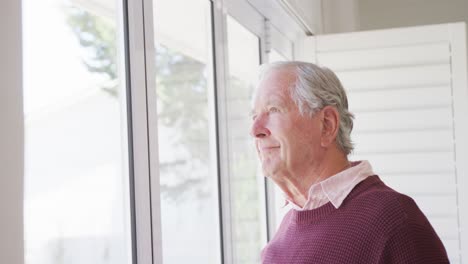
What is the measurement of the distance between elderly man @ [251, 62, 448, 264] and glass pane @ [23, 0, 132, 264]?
309 millimetres

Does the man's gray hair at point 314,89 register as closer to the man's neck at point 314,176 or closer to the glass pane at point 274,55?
the man's neck at point 314,176

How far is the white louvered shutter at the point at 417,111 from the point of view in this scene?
303 cm

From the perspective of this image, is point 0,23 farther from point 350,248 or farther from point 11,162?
point 350,248

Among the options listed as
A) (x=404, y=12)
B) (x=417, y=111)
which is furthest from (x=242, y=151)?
(x=404, y=12)

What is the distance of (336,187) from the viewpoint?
49.4 inches

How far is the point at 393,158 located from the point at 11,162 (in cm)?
243

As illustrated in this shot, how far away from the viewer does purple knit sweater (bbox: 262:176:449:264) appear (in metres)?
1.11

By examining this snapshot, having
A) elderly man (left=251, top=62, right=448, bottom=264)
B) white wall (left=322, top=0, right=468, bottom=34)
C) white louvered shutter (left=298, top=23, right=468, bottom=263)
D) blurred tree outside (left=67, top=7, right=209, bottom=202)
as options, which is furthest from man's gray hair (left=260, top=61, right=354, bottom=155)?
white wall (left=322, top=0, right=468, bottom=34)

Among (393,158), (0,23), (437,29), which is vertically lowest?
(393,158)

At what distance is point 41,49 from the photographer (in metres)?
1.14

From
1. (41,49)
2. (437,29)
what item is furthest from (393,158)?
(41,49)

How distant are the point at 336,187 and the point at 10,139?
1.96 ft

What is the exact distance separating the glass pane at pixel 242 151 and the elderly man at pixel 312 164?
879mm

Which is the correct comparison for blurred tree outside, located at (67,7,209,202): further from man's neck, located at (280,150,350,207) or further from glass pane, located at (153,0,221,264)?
man's neck, located at (280,150,350,207)
